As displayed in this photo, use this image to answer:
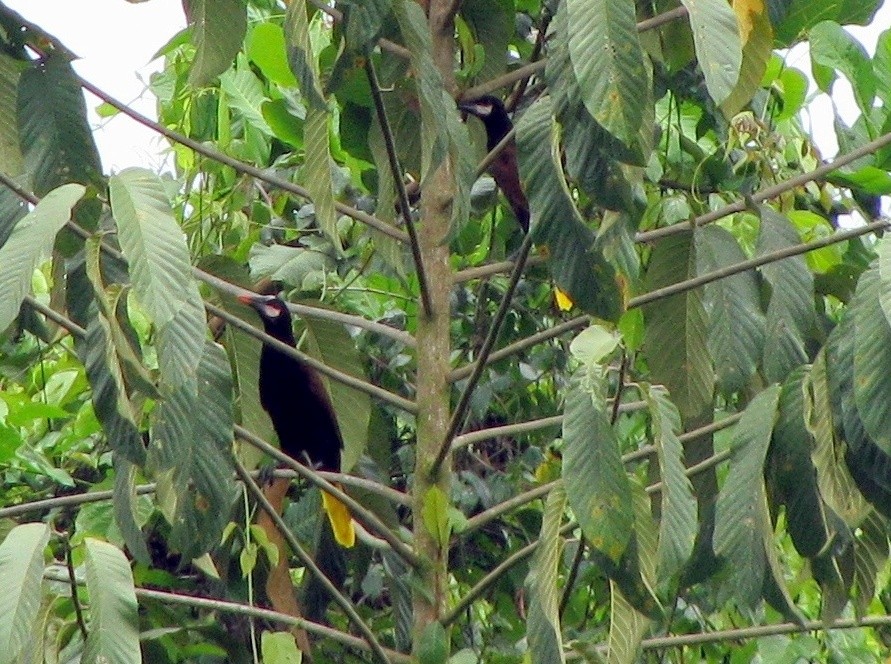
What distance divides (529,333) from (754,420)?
169cm

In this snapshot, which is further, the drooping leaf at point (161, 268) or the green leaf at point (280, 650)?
the green leaf at point (280, 650)

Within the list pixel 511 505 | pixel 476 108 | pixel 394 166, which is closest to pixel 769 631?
pixel 511 505

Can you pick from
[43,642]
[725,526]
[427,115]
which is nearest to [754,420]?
[725,526]

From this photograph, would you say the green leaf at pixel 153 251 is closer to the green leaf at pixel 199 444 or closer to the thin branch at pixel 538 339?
the green leaf at pixel 199 444

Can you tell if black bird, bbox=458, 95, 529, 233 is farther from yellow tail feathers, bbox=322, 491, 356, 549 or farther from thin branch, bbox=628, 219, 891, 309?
thin branch, bbox=628, 219, 891, 309

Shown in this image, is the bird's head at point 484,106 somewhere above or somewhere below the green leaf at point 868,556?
above

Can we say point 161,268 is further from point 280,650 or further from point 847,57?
point 847,57

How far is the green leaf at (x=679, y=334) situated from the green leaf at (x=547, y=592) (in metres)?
0.63

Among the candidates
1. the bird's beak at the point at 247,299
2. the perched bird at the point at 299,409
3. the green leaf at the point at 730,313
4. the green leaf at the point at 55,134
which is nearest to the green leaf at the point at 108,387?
the green leaf at the point at 55,134

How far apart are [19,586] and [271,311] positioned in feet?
5.55

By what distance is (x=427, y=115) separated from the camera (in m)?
1.72

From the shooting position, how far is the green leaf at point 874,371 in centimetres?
143

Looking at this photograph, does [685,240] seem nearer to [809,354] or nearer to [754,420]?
[809,354]

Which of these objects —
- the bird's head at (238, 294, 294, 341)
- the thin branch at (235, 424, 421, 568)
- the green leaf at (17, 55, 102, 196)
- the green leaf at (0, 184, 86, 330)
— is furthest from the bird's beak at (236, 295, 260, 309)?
the green leaf at (0, 184, 86, 330)
